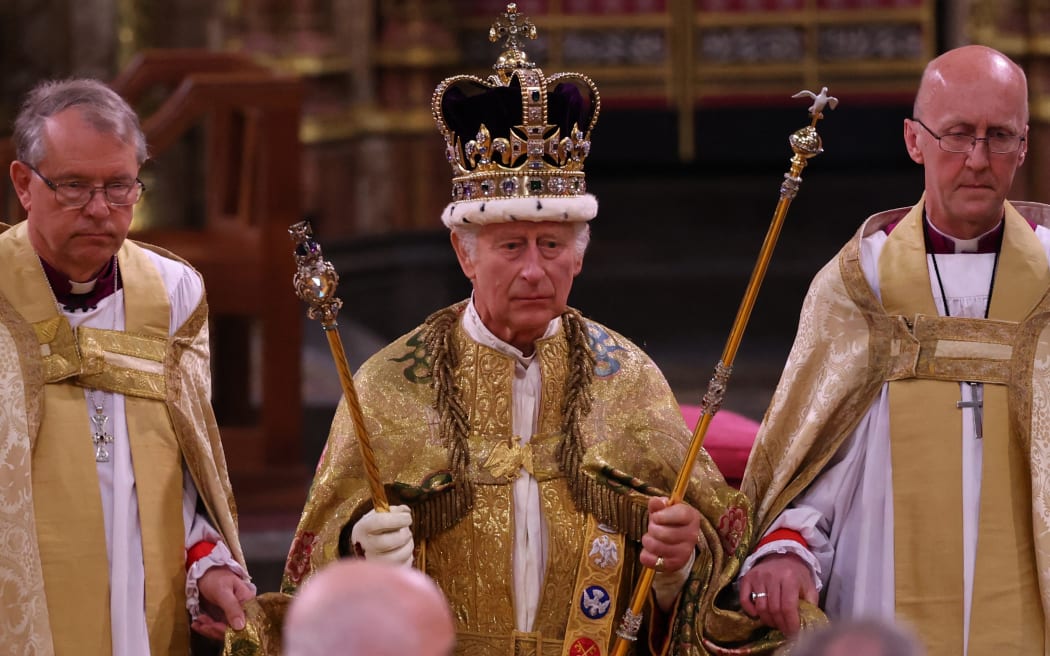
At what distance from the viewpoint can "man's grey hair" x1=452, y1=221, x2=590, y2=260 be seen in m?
3.76

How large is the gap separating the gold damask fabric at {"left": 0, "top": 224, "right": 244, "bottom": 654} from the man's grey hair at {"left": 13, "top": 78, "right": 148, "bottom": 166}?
0.22 metres

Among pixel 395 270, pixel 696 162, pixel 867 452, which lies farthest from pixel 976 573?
pixel 696 162

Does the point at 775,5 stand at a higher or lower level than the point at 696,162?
higher

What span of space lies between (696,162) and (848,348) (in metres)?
8.93

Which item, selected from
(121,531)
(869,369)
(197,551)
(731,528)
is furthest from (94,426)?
(869,369)

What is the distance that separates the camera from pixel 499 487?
3.77 m

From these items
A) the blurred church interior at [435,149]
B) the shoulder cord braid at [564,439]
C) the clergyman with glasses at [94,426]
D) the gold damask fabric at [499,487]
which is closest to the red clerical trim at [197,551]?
the clergyman with glasses at [94,426]

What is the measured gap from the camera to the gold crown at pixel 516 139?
372 centimetres

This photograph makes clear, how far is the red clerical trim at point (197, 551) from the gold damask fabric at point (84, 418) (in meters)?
0.02

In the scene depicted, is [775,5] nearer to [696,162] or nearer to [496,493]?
[696,162]

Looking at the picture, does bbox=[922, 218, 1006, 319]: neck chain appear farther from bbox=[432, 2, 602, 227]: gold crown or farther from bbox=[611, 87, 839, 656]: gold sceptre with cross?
bbox=[432, 2, 602, 227]: gold crown

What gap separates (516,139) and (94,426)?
1.11 m

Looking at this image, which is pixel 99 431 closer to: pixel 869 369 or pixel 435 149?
pixel 869 369

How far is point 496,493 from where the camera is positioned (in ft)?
12.4
